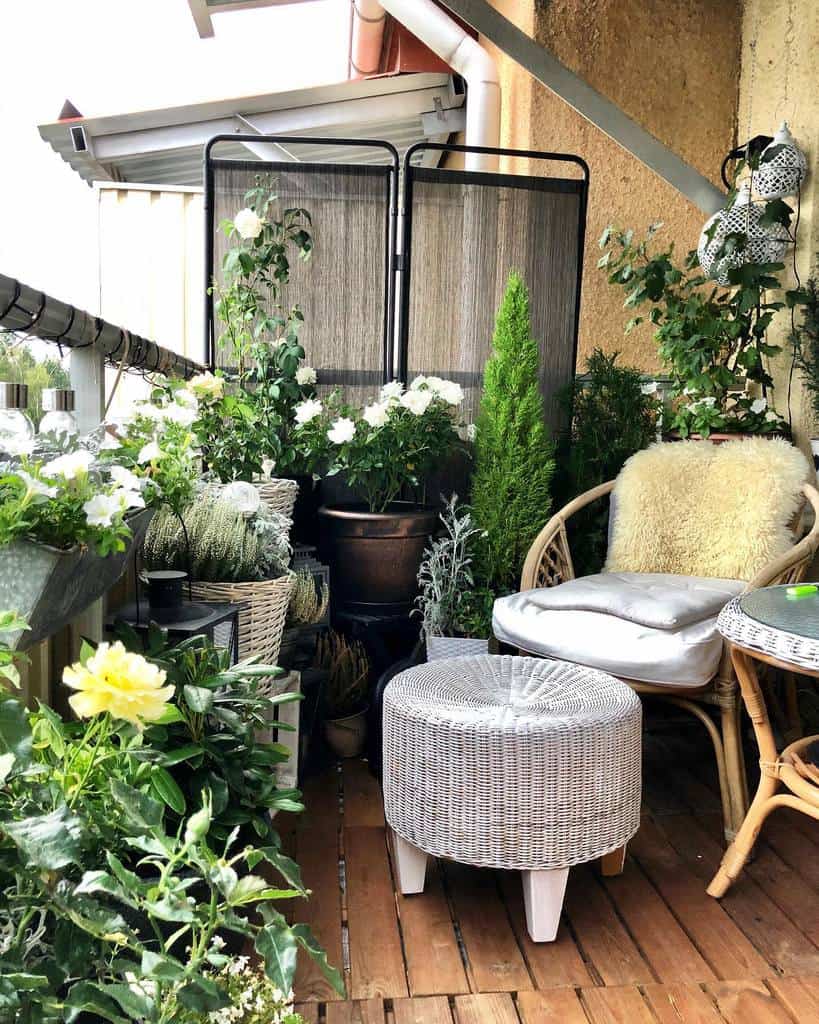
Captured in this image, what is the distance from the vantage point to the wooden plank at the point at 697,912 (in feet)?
6.28

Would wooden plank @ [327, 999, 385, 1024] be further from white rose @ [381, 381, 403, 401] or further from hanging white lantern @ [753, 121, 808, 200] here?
hanging white lantern @ [753, 121, 808, 200]

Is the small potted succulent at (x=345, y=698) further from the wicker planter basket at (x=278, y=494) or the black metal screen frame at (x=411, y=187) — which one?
the black metal screen frame at (x=411, y=187)

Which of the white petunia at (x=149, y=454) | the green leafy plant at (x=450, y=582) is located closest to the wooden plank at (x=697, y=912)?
the green leafy plant at (x=450, y=582)

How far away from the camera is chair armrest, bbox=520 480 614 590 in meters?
2.97

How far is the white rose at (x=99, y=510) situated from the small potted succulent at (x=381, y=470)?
1.99m

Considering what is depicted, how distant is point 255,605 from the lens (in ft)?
7.21

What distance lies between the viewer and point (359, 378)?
3539 mm

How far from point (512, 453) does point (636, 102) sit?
2159 mm

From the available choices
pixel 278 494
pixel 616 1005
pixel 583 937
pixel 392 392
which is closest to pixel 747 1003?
pixel 616 1005

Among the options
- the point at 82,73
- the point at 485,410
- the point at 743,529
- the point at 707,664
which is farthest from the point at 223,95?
the point at 707,664

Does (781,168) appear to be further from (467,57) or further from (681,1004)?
(681,1004)

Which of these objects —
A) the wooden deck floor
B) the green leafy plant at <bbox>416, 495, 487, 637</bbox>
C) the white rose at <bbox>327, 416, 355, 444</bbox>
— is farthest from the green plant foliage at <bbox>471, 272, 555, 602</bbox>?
the wooden deck floor

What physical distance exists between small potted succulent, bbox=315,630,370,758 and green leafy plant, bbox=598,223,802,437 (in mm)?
1484

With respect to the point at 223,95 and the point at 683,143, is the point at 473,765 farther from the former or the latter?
the point at 223,95
